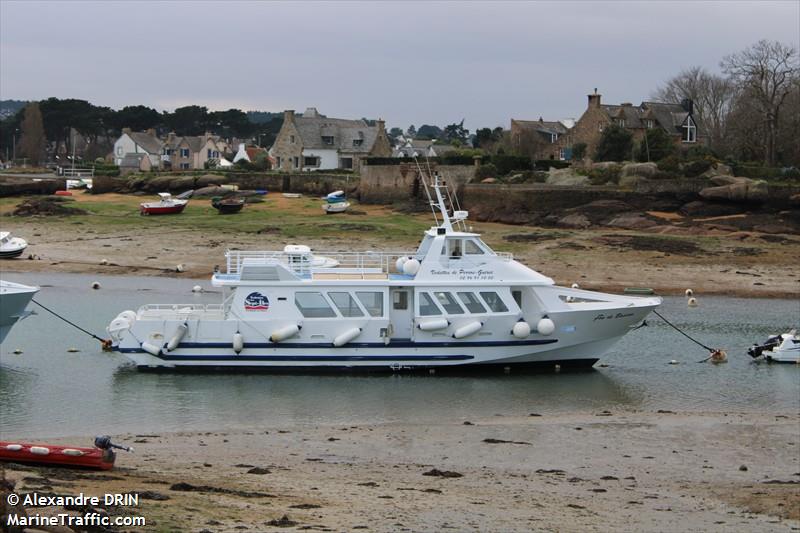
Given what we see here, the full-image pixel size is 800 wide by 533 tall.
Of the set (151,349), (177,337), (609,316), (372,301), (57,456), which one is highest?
(372,301)

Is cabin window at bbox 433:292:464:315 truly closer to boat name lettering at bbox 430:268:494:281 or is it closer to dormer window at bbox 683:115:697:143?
boat name lettering at bbox 430:268:494:281

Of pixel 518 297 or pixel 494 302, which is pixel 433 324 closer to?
pixel 494 302

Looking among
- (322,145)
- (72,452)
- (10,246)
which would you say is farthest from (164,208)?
(72,452)

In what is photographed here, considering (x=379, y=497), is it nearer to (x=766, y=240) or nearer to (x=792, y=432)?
(x=792, y=432)

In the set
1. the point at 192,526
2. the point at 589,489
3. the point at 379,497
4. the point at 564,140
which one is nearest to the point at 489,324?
the point at 589,489

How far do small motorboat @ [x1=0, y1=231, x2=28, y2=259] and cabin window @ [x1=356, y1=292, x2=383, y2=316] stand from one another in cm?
2382

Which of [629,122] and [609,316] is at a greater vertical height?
[629,122]

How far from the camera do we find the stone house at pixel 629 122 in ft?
220

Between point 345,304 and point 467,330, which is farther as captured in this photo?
A: point 345,304

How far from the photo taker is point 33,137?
119 m

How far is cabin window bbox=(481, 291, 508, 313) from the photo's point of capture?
27.7 m

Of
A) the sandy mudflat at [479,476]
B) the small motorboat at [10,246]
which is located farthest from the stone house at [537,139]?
the sandy mudflat at [479,476]

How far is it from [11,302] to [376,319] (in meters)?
9.20

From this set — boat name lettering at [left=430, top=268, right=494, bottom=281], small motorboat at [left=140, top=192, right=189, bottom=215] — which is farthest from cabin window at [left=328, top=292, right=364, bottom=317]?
small motorboat at [left=140, top=192, right=189, bottom=215]
